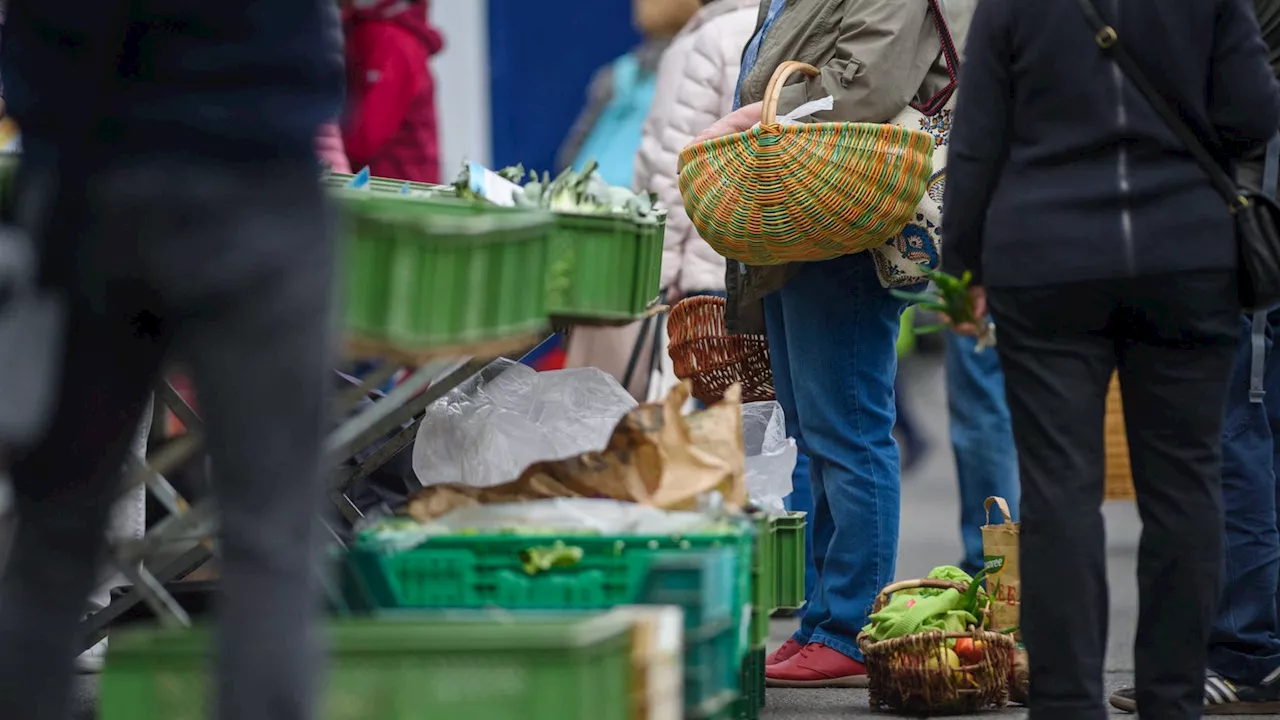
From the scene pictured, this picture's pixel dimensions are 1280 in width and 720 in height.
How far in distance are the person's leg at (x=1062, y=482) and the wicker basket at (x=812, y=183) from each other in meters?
0.83

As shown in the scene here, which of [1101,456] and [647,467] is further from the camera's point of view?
[647,467]

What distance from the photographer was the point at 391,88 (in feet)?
22.6

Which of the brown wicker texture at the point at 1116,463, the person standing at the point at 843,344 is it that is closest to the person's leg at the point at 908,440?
the brown wicker texture at the point at 1116,463

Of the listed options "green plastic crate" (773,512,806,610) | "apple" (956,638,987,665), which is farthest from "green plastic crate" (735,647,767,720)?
"apple" (956,638,987,665)

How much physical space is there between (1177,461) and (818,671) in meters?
1.45

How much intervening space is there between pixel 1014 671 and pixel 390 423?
1.64m

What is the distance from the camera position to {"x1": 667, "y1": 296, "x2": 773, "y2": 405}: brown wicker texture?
5102 mm

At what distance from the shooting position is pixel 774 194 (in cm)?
420

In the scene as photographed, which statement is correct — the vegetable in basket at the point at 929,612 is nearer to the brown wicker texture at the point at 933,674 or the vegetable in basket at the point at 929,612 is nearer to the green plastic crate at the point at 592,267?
the brown wicker texture at the point at 933,674

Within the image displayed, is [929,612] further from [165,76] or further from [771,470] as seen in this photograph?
[165,76]

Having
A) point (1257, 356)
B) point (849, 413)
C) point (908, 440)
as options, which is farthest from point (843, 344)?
point (908, 440)

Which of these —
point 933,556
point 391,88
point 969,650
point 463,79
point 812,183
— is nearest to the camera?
point 812,183

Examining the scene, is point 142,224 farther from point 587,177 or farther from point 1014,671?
point 1014,671

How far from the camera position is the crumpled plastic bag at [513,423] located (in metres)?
3.91
